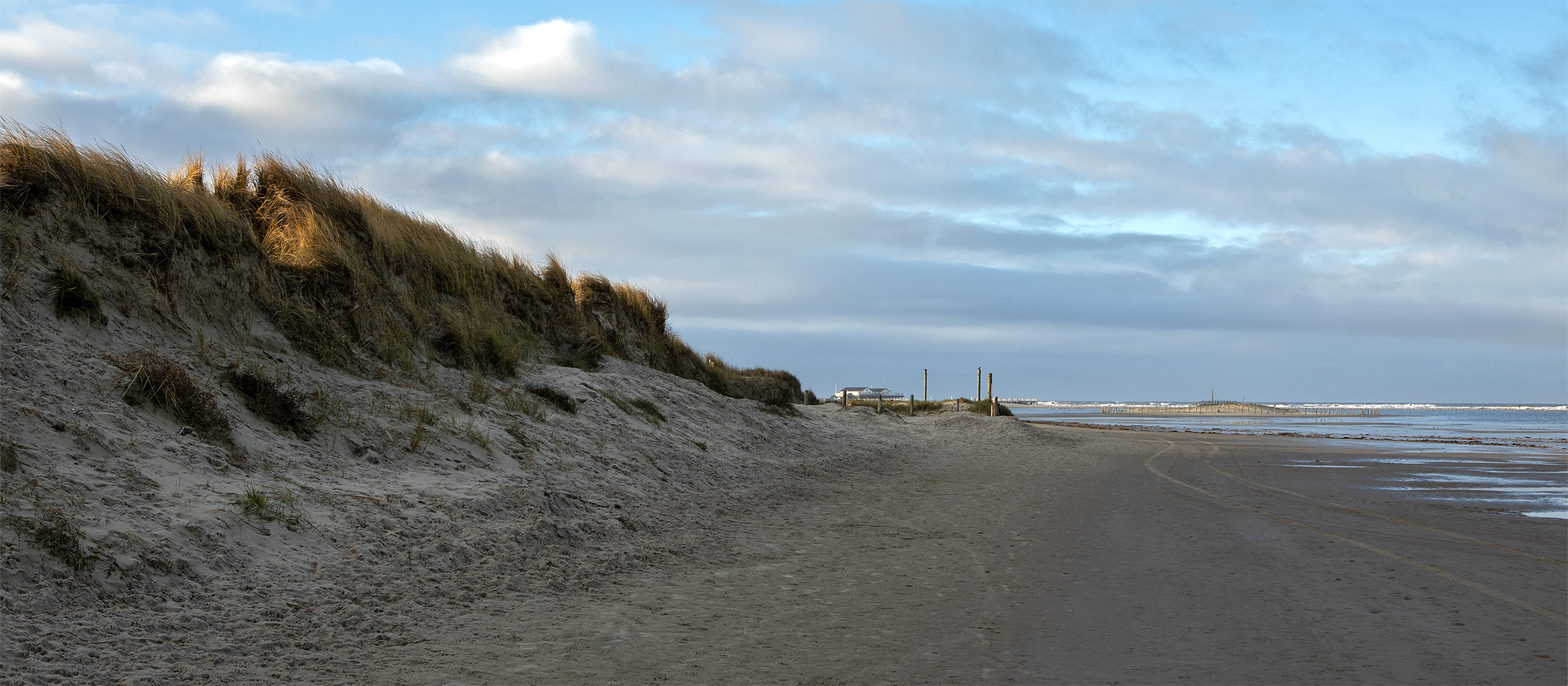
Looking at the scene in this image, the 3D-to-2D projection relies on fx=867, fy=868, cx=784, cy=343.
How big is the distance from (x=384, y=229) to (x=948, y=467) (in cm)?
1069

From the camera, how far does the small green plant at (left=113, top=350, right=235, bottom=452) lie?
264 inches

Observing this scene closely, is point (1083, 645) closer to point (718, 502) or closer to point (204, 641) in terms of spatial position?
point (204, 641)

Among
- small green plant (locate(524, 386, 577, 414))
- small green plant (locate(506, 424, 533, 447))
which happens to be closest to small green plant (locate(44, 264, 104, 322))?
small green plant (locate(506, 424, 533, 447))

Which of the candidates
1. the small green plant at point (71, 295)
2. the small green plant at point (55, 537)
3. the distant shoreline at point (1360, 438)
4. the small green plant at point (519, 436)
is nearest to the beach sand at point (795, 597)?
the small green plant at point (55, 537)

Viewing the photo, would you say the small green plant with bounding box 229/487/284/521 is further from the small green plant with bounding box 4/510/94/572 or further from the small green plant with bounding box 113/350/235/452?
the small green plant with bounding box 113/350/235/452

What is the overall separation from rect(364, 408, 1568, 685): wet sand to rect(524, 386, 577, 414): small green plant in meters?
3.26

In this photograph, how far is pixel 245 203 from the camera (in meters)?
12.2

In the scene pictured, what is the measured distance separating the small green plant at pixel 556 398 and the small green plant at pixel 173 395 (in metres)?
4.91

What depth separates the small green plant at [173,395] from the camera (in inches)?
264

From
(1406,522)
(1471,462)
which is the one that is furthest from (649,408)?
(1471,462)

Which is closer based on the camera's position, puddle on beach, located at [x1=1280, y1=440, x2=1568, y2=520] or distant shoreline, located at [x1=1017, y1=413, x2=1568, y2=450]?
puddle on beach, located at [x1=1280, y1=440, x2=1568, y2=520]

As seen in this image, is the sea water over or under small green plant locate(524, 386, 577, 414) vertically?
under

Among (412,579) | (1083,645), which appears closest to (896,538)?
(1083,645)

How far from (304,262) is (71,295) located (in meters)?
3.37
